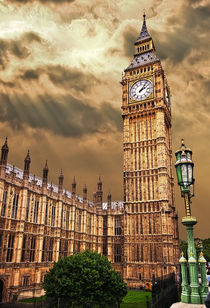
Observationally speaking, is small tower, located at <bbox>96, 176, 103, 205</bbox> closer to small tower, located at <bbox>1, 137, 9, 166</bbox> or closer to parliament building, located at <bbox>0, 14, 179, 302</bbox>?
parliament building, located at <bbox>0, 14, 179, 302</bbox>

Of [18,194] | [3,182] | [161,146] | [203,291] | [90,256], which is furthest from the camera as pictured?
[161,146]

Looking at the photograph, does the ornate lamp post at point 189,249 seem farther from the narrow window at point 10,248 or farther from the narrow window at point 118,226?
the narrow window at point 118,226

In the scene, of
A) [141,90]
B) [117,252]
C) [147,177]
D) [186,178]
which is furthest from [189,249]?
[141,90]

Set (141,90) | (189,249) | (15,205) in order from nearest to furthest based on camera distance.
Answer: (189,249)
(15,205)
(141,90)

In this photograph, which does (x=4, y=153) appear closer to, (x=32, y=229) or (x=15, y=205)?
(x=15, y=205)

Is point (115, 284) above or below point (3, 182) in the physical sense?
below

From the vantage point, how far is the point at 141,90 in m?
67.1

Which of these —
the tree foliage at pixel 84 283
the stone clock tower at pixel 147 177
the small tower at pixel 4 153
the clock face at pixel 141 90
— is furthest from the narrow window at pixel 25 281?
the clock face at pixel 141 90

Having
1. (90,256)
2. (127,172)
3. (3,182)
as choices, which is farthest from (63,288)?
(127,172)

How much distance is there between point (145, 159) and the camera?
202 feet

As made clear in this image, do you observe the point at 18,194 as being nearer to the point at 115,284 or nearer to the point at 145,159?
the point at 115,284

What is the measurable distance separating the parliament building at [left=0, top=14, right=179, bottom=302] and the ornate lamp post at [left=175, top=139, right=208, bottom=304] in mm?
27655

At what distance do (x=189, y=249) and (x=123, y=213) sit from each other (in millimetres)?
44975

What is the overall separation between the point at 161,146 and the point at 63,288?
134 feet
